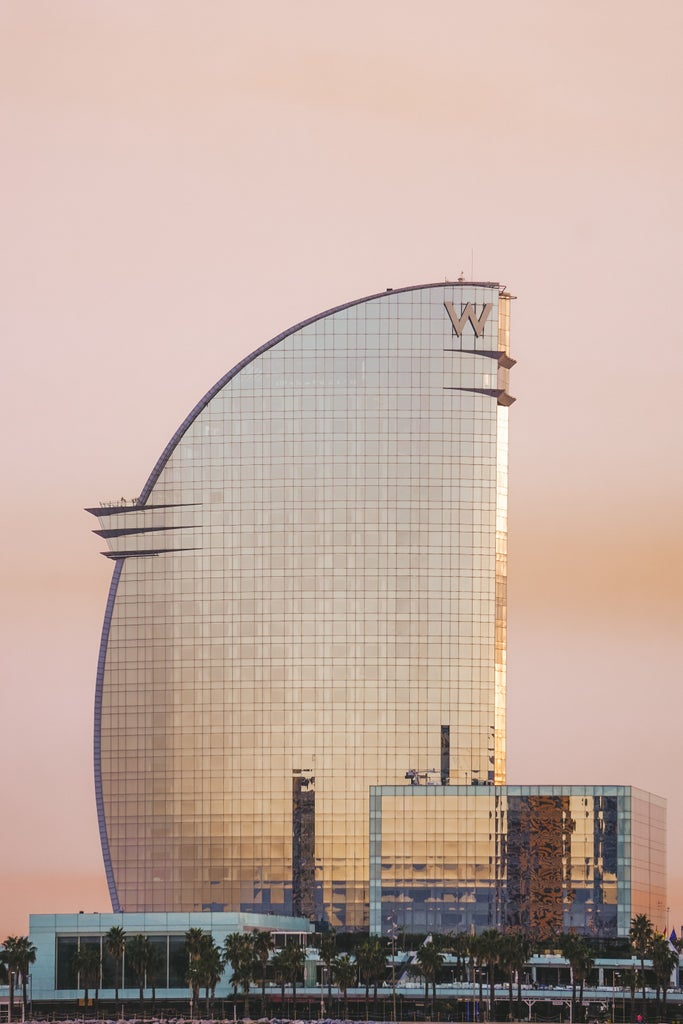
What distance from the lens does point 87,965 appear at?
635 ft

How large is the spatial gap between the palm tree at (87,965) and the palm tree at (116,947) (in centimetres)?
136

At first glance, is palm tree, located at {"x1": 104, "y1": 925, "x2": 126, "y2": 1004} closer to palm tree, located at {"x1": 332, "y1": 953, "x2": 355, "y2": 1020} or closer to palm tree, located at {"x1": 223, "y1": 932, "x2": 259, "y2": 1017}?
palm tree, located at {"x1": 223, "y1": 932, "x2": 259, "y2": 1017}

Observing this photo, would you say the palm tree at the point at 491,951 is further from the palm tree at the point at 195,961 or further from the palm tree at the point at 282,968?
the palm tree at the point at 195,961

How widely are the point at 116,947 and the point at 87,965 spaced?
19.4ft

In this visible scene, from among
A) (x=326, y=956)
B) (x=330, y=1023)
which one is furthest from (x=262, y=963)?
(x=330, y=1023)

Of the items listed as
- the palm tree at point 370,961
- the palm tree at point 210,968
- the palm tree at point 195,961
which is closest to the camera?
the palm tree at point 210,968

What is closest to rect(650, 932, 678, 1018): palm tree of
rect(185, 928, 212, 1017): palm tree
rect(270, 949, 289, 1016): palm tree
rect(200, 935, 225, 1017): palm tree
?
rect(270, 949, 289, 1016): palm tree

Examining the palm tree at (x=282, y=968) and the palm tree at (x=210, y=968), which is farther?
the palm tree at (x=282, y=968)

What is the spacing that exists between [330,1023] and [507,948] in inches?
843

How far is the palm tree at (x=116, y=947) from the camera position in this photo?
189 metres

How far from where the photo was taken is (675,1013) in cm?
19400

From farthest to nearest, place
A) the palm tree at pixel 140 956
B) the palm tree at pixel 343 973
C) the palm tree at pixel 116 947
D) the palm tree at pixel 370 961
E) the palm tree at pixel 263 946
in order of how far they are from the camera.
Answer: the palm tree at pixel 116 947
the palm tree at pixel 140 956
the palm tree at pixel 263 946
the palm tree at pixel 343 973
the palm tree at pixel 370 961

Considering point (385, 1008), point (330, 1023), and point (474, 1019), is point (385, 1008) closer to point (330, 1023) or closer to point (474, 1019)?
point (474, 1019)

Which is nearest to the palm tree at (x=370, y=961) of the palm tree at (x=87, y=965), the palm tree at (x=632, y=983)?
the palm tree at (x=632, y=983)
